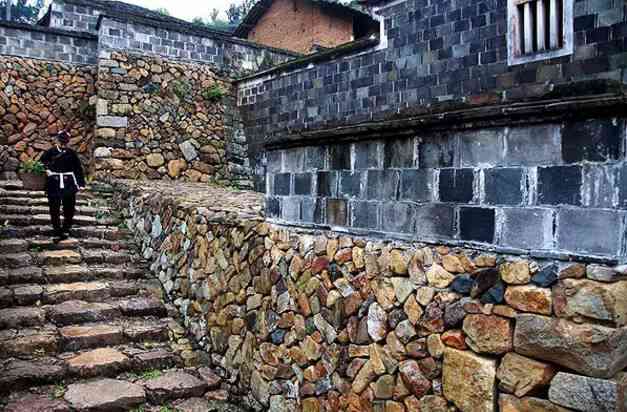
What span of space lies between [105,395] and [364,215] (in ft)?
8.65

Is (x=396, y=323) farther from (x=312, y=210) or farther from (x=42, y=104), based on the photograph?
(x=42, y=104)

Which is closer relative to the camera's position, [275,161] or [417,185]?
[417,185]

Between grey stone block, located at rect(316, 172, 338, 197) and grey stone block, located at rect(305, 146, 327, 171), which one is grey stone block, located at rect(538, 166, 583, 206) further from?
grey stone block, located at rect(305, 146, 327, 171)

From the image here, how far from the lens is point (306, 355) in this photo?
3.71 meters

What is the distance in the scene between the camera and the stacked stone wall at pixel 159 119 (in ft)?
32.8

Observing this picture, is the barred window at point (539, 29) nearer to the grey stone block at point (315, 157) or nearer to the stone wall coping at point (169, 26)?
the grey stone block at point (315, 157)

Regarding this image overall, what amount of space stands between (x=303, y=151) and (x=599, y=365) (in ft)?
8.41

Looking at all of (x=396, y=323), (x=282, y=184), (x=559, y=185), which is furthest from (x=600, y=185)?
(x=282, y=184)

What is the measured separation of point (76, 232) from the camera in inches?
268

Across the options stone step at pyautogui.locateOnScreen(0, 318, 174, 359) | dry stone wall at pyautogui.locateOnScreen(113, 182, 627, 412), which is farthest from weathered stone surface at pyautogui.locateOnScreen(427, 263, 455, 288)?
stone step at pyautogui.locateOnScreen(0, 318, 174, 359)

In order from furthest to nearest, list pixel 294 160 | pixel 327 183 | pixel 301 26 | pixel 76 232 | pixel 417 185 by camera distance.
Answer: pixel 301 26
pixel 76 232
pixel 294 160
pixel 327 183
pixel 417 185

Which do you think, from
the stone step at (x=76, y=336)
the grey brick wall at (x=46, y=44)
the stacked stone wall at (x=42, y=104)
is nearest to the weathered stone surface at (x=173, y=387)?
the stone step at (x=76, y=336)

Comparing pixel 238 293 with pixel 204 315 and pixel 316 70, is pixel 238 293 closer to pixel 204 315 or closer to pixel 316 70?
pixel 204 315

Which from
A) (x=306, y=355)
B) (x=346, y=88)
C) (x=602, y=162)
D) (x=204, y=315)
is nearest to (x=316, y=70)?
(x=346, y=88)
